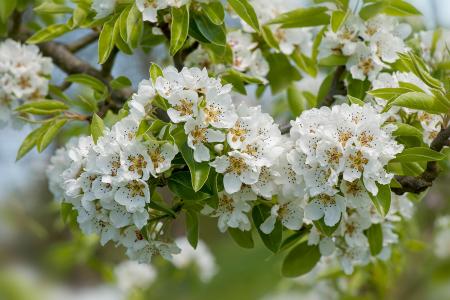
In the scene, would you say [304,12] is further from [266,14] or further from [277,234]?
[277,234]

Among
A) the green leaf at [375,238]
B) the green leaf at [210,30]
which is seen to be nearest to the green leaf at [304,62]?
the green leaf at [210,30]

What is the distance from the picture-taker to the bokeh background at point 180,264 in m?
2.89

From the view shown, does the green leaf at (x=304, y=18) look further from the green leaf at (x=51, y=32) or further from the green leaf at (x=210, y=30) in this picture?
the green leaf at (x=51, y=32)

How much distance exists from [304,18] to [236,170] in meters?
0.67

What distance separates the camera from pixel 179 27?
1.59 metres

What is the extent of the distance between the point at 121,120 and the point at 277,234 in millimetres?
460

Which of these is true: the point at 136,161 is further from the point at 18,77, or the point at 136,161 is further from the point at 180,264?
the point at 180,264

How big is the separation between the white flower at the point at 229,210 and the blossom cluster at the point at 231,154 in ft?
0.07

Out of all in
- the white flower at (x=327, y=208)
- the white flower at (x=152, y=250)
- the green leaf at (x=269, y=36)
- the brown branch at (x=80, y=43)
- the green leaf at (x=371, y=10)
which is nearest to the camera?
the white flower at (x=327, y=208)

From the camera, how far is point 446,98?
1.44m

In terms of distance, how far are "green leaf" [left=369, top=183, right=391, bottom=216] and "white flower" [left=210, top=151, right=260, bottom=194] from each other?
25 cm

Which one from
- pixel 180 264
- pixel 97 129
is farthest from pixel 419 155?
pixel 180 264

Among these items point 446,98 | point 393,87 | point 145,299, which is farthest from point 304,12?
point 145,299

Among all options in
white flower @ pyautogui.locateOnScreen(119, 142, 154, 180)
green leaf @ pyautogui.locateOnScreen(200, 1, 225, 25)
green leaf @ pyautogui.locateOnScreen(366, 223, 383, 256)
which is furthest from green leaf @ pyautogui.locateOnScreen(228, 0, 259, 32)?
green leaf @ pyautogui.locateOnScreen(366, 223, 383, 256)
